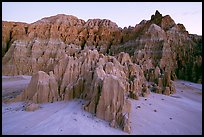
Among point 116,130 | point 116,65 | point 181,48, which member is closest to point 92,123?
point 116,130

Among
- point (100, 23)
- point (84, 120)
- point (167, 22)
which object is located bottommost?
point (84, 120)

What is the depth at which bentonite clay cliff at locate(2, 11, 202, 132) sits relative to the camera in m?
13.8

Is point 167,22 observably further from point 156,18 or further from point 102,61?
point 102,61

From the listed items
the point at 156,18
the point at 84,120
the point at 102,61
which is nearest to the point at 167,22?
the point at 156,18

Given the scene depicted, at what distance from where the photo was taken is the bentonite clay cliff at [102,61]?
13798 mm

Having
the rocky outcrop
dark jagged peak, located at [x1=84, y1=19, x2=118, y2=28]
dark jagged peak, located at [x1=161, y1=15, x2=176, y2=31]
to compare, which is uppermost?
dark jagged peak, located at [x1=84, y1=19, x2=118, y2=28]

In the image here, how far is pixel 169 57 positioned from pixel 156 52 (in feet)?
5.65

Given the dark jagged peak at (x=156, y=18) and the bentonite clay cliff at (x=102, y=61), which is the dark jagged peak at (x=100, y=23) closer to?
the bentonite clay cliff at (x=102, y=61)

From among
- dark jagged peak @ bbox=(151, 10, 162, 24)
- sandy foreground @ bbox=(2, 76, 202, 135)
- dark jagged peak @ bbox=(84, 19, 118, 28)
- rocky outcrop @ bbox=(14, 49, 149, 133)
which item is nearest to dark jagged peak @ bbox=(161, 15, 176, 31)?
dark jagged peak @ bbox=(151, 10, 162, 24)

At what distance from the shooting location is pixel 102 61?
1862cm

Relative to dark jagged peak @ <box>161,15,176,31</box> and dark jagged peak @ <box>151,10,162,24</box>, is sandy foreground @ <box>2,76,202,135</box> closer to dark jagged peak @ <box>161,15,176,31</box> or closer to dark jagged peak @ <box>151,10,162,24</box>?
dark jagged peak @ <box>161,15,176,31</box>

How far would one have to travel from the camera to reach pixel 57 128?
37.2ft

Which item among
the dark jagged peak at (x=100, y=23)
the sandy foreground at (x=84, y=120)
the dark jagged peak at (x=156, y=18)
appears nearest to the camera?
the sandy foreground at (x=84, y=120)

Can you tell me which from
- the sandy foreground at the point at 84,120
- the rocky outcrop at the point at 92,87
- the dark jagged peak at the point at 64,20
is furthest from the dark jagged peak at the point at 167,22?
the sandy foreground at the point at 84,120
